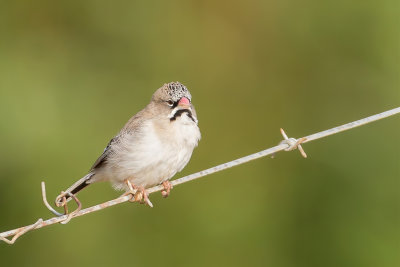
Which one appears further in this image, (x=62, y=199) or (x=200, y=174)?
(x=62, y=199)

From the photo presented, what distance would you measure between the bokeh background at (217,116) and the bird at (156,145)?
156 centimetres

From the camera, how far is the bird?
5223mm

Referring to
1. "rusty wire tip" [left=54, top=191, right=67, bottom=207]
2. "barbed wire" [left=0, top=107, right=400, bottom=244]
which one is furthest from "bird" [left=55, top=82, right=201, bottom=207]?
"rusty wire tip" [left=54, top=191, right=67, bottom=207]

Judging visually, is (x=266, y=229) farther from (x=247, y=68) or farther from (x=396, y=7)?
(x=396, y=7)

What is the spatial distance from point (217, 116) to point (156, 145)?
2536 millimetres

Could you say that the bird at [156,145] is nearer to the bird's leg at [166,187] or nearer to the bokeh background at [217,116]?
the bird's leg at [166,187]

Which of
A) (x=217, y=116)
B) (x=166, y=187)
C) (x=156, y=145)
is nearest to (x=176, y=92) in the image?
(x=156, y=145)

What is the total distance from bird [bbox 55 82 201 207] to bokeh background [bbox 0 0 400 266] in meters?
1.56

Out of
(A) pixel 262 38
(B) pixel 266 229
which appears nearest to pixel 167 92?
(B) pixel 266 229

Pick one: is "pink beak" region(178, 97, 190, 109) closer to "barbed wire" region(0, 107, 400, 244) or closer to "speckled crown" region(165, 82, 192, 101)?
"speckled crown" region(165, 82, 192, 101)

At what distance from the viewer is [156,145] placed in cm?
525

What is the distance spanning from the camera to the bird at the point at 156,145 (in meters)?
5.22

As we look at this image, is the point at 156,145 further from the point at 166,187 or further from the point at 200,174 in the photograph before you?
the point at 200,174

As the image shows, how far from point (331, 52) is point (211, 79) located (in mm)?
1182
